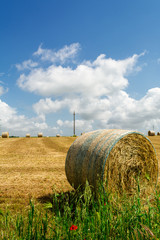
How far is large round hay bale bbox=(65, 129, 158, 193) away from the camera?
496cm

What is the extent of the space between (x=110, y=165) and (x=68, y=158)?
1369 millimetres

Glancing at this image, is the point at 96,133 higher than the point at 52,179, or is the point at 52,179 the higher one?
the point at 96,133

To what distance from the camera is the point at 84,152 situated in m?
5.40

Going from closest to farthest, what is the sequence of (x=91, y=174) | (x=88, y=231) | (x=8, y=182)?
(x=88, y=231), (x=91, y=174), (x=8, y=182)

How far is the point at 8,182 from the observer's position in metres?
7.63

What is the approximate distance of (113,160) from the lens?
5227 mm

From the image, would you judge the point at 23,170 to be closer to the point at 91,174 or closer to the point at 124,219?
the point at 91,174

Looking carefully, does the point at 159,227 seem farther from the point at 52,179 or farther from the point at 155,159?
the point at 52,179

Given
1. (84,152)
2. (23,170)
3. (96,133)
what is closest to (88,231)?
(84,152)

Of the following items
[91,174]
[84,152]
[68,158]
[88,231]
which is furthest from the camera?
[68,158]

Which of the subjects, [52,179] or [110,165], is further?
[52,179]

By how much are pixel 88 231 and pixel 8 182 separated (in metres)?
5.36

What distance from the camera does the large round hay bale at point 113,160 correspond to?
4961 millimetres

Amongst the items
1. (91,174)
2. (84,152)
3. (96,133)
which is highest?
(96,133)
